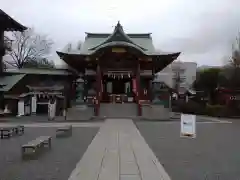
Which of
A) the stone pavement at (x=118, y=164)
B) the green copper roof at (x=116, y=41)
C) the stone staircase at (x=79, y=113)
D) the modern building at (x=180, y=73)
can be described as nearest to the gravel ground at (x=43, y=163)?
the stone pavement at (x=118, y=164)

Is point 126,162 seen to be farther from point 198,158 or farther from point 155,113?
point 155,113

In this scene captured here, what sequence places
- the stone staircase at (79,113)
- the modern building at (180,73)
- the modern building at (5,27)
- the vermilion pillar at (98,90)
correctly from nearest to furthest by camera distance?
the stone staircase at (79,113), the vermilion pillar at (98,90), the modern building at (5,27), the modern building at (180,73)

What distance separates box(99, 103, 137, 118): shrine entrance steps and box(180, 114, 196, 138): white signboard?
15.2 metres

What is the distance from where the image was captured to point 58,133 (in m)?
14.5

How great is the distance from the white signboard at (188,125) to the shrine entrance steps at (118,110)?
15226 mm

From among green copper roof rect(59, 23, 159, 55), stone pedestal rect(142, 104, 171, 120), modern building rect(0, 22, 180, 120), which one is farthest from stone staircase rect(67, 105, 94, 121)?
green copper roof rect(59, 23, 159, 55)

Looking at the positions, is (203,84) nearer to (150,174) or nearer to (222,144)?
(222,144)

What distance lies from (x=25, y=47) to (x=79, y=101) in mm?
27147

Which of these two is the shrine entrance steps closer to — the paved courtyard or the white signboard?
the white signboard

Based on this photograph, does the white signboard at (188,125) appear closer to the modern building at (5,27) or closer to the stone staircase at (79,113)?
the stone staircase at (79,113)

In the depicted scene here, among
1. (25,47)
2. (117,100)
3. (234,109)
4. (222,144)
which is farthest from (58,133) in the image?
(25,47)

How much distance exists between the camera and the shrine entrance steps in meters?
28.2

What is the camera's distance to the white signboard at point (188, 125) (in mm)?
12023

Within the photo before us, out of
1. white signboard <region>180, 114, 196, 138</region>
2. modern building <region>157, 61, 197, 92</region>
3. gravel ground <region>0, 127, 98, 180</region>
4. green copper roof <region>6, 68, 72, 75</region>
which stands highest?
modern building <region>157, 61, 197, 92</region>
